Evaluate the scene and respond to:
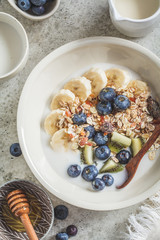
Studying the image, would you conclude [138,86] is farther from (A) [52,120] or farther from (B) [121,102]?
(A) [52,120]

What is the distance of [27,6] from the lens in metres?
1.11

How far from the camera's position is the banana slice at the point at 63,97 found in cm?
113

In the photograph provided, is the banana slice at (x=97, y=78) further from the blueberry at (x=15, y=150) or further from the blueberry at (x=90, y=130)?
the blueberry at (x=15, y=150)

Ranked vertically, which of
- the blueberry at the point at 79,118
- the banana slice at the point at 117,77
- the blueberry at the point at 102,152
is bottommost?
→ the blueberry at the point at 102,152

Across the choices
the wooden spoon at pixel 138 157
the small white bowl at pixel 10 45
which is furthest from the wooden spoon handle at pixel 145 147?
the small white bowl at pixel 10 45

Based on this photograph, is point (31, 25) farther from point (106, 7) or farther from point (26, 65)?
point (106, 7)

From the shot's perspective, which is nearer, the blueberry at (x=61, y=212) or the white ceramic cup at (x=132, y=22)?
the white ceramic cup at (x=132, y=22)

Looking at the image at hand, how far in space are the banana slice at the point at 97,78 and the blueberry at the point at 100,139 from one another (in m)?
0.15

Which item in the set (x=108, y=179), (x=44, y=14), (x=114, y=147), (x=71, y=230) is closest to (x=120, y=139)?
(x=114, y=147)

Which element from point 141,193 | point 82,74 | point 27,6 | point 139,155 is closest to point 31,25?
point 27,6

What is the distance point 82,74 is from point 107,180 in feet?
1.27

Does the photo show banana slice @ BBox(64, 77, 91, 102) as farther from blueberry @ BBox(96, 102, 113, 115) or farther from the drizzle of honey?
the drizzle of honey

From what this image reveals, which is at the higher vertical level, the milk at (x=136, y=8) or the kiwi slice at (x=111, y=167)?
the milk at (x=136, y=8)

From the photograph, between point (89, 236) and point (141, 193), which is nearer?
point (141, 193)
